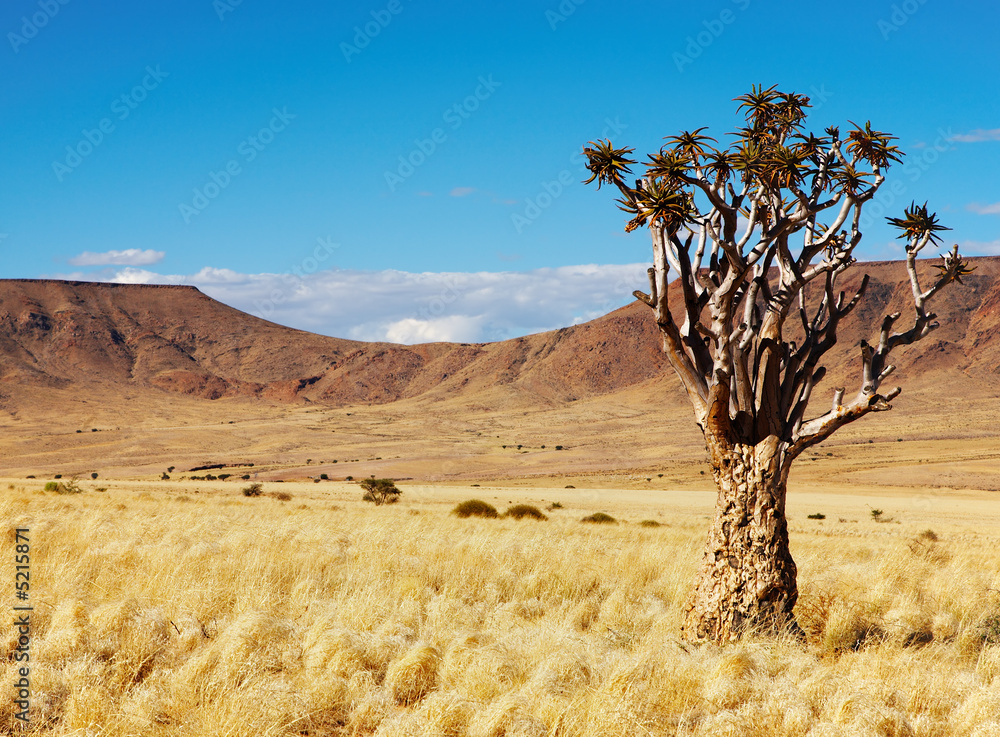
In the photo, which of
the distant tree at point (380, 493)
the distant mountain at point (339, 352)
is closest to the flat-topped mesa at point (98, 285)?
the distant mountain at point (339, 352)

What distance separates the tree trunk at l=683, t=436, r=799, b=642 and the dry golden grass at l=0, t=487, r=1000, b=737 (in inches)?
17.8

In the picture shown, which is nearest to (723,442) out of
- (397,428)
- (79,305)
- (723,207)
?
(723,207)

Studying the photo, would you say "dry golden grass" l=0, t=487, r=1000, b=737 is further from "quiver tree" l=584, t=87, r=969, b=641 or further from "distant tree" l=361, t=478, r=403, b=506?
"distant tree" l=361, t=478, r=403, b=506

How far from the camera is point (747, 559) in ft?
23.0

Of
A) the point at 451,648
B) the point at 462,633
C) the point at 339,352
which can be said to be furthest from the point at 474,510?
the point at 339,352

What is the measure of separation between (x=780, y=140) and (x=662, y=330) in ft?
9.07

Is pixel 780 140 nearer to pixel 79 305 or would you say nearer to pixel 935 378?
pixel 935 378

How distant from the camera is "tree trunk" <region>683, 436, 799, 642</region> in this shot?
22.6ft

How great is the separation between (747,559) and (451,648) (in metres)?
2.97

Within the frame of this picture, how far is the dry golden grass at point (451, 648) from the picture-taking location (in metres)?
4.82

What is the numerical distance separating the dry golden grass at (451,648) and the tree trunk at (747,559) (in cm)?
45

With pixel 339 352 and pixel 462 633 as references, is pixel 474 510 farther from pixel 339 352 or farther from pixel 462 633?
pixel 339 352

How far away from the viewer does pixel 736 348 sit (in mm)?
7051

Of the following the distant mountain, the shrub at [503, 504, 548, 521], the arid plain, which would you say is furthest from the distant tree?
the distant mountain
